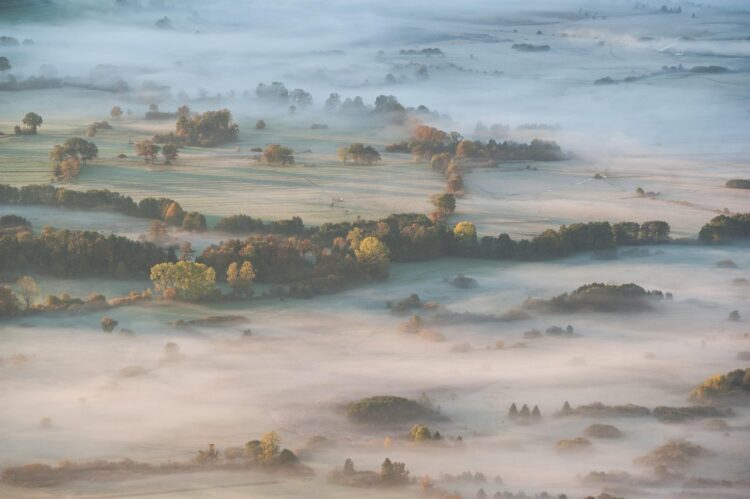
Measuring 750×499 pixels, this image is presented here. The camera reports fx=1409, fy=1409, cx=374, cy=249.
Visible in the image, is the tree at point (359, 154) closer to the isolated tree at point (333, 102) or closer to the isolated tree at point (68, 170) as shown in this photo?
the isolated tree at point (68, 170)

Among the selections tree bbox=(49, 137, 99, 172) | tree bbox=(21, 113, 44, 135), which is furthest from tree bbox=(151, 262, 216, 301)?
tree bbox=(21, 113, 44, 135)

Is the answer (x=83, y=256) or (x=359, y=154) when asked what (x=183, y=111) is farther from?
(x=83, y=256)

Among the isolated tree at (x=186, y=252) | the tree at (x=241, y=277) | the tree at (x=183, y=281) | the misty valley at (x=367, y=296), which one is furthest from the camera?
the isolated tree at (x=186, y=252)

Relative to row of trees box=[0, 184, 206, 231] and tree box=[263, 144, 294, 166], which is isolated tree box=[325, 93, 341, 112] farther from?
row of trees box=[0, 184, 206, 231]

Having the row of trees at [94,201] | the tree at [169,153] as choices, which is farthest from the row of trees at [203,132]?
the row of trees at [94,201]

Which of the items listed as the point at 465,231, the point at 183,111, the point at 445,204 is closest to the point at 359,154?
the point at 445,204

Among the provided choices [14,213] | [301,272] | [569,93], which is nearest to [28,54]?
[569,93]
